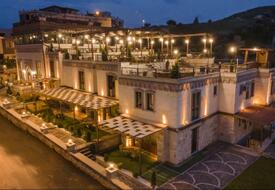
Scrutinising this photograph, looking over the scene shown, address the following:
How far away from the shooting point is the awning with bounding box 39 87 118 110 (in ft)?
79.5

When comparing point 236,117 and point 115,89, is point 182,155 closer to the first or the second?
point 236,117

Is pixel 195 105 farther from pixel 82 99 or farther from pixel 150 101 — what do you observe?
pixel 82 99

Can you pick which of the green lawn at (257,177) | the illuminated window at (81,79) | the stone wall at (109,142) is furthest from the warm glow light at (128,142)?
the illuminated window at (81,79)

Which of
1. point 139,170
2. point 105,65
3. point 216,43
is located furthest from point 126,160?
point 216,43

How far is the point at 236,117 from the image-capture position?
72.6 feet

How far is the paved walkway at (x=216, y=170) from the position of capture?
16406 mm

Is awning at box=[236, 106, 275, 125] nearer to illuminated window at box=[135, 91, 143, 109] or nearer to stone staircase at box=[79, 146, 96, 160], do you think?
illuminated window at box=[135, 91, 143, 109]

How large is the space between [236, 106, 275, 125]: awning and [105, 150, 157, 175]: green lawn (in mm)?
9560

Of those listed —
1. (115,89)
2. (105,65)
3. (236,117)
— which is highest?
(105,65)

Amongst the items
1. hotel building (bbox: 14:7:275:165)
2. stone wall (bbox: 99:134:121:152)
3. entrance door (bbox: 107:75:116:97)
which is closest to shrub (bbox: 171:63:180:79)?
hotel building (bbox: 14:7:275:165)

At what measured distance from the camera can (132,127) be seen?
19250 millimetres

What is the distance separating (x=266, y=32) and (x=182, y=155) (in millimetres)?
75635

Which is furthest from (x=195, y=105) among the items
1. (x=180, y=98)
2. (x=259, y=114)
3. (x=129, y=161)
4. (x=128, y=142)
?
(x=259, y=114)

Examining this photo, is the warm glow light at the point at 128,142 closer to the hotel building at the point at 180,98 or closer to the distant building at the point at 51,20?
the hotel building at the point at 180,98
